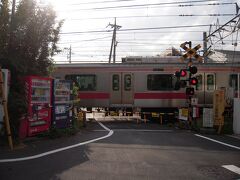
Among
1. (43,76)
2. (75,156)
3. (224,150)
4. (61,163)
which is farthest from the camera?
(43,76)

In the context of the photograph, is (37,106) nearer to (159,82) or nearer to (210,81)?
(159,82)

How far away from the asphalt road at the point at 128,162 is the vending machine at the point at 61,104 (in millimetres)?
1461

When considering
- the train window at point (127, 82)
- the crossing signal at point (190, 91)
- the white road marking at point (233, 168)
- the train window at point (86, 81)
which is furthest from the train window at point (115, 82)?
the white road marking at point (233, 168)

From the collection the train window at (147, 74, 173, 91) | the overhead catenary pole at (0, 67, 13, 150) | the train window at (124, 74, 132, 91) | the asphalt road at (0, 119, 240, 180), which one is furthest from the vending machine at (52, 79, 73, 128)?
the train window at (147, 74, 173, 91)

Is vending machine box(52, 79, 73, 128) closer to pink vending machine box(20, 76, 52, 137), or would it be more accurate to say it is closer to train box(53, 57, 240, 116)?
pink vending machine box(20, 76, 52, 137)

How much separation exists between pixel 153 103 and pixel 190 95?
16.2 ft

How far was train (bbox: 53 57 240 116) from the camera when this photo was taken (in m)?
24.4

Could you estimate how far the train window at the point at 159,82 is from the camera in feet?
80.3

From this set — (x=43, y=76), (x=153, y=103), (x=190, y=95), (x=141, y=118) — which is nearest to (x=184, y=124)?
(x=190, y=95)

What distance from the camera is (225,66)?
82.0 feet

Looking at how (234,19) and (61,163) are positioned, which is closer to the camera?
(61,163)

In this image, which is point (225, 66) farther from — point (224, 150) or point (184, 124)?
point (224, 150)

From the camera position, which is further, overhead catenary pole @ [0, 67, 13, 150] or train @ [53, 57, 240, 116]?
train @ [53, 57, 240, 116]

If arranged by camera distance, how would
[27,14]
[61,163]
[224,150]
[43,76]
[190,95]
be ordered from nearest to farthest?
[61,163] → [224,150] → [27,14] → [43,76] → [190,95]
